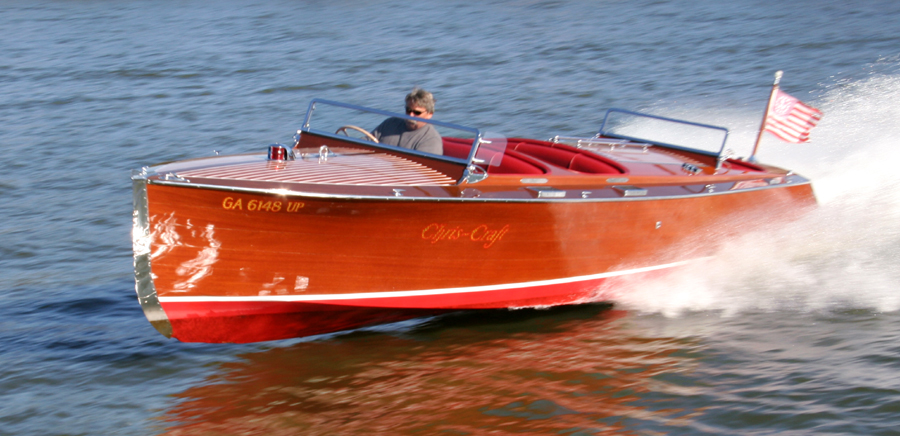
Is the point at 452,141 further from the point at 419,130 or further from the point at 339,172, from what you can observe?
the point at 339,172

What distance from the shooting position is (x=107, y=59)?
16.8 m

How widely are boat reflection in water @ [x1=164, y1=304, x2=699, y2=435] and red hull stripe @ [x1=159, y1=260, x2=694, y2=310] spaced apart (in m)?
0.31

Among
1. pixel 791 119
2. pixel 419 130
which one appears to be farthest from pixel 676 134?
pixel 419 130

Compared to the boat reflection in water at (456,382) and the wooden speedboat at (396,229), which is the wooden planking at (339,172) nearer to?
the wooden speedboat at (396,229)

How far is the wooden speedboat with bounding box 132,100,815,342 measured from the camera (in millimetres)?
5137

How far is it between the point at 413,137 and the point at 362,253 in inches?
41.6

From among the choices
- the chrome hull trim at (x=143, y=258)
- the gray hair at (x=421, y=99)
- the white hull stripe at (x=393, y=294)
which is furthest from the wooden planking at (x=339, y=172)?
the white hull stripe at (x=393, y=294)

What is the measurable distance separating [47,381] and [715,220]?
16.2ft

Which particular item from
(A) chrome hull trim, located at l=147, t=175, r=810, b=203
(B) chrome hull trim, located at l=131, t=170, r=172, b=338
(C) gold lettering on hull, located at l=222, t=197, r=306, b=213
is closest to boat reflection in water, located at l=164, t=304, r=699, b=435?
(B) chrome hull trim, located at l=131, t=170, r=172, b=338

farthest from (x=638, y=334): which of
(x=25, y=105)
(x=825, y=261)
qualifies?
(x=25, y=105)

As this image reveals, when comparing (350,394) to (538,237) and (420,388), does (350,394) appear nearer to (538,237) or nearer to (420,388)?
(420,388)

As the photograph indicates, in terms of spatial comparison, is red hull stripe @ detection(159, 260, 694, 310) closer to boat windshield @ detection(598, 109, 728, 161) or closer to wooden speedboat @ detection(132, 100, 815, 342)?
wooden speedboat @ detection(132, 100, 815, 342)

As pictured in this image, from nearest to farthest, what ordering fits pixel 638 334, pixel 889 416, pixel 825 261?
pixel 889 416
pixel 638 334
pixel 825 261

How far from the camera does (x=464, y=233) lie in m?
5.58
